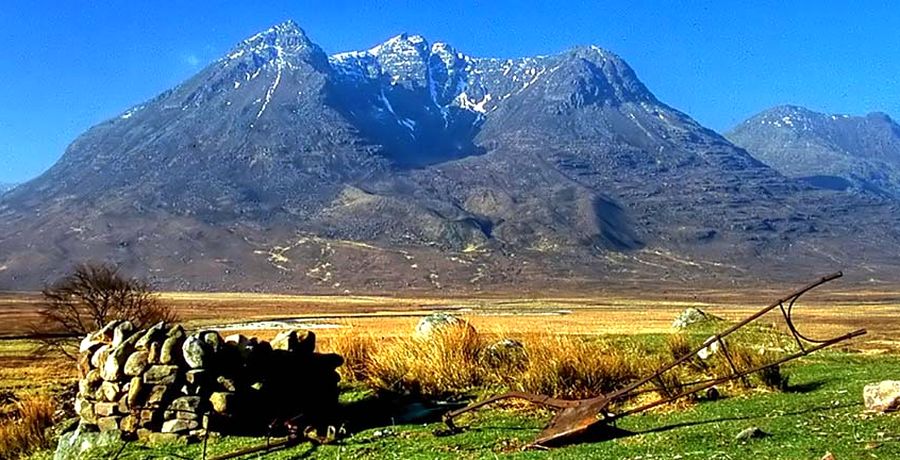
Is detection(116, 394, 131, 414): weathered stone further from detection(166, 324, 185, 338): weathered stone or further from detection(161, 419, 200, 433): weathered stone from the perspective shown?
detection(166, 324, 185, 338): weathered stone

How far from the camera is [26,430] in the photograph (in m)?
17.9

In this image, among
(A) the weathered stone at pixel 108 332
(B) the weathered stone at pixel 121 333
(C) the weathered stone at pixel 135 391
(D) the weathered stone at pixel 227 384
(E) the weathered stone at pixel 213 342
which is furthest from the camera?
(A) the weathered stone at pixel 108 332

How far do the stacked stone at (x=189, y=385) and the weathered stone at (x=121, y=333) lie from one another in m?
0.02

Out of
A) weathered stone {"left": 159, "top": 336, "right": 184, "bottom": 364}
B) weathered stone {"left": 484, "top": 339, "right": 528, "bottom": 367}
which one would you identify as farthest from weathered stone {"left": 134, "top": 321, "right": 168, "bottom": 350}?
weathered stone {"left": 484, "top": 339, "right": 528, "bottom": 367}

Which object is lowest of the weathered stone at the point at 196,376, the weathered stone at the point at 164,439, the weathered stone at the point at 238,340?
the weathered stone at the point at 164,439

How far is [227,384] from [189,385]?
70 centimetres

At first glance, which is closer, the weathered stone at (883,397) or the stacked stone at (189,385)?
the weathered stone at (883,397)

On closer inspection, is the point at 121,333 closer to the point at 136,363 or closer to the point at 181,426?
the point at 136,363

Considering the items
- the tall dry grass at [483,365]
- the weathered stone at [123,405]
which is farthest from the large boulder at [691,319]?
the weathered stone at [123,405]

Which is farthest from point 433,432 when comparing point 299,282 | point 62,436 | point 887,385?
point 299,282

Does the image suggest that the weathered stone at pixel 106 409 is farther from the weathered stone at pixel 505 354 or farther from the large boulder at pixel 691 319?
the large boulder at pixel 691 319

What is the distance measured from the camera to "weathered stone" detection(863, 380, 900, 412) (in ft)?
34.9

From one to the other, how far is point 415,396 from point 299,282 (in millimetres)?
182828

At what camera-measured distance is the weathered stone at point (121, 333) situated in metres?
16.4
